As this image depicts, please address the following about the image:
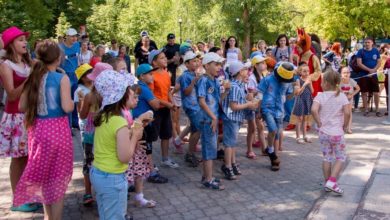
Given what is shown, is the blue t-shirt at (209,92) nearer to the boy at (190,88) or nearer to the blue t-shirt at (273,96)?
the boy at (190,88)

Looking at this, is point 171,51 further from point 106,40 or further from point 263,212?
point 106,40

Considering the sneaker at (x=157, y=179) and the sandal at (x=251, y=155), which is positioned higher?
the sandal at (x=251, y=155)

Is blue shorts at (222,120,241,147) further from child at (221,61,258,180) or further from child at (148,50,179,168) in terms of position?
child at (148,50,179,168)

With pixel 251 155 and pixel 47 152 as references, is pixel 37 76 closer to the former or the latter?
pixel 47 152

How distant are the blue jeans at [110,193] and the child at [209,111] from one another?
2073 millimetres

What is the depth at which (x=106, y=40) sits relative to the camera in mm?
45500

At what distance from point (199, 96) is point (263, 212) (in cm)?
154

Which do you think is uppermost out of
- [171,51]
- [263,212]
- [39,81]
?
[171,51]

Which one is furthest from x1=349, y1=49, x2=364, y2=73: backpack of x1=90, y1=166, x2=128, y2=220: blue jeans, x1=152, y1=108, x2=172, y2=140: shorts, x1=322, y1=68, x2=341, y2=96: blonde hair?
x1=90, y1=166, x2=128, y2=220: blue jeans

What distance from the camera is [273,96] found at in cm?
617

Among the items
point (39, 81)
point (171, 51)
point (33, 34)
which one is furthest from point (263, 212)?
point (33, 34)

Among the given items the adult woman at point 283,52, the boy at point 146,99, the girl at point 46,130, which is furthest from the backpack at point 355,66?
the girl at point 46,130

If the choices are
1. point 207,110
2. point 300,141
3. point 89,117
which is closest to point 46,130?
point 89,117

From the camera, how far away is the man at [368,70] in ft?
35.4
